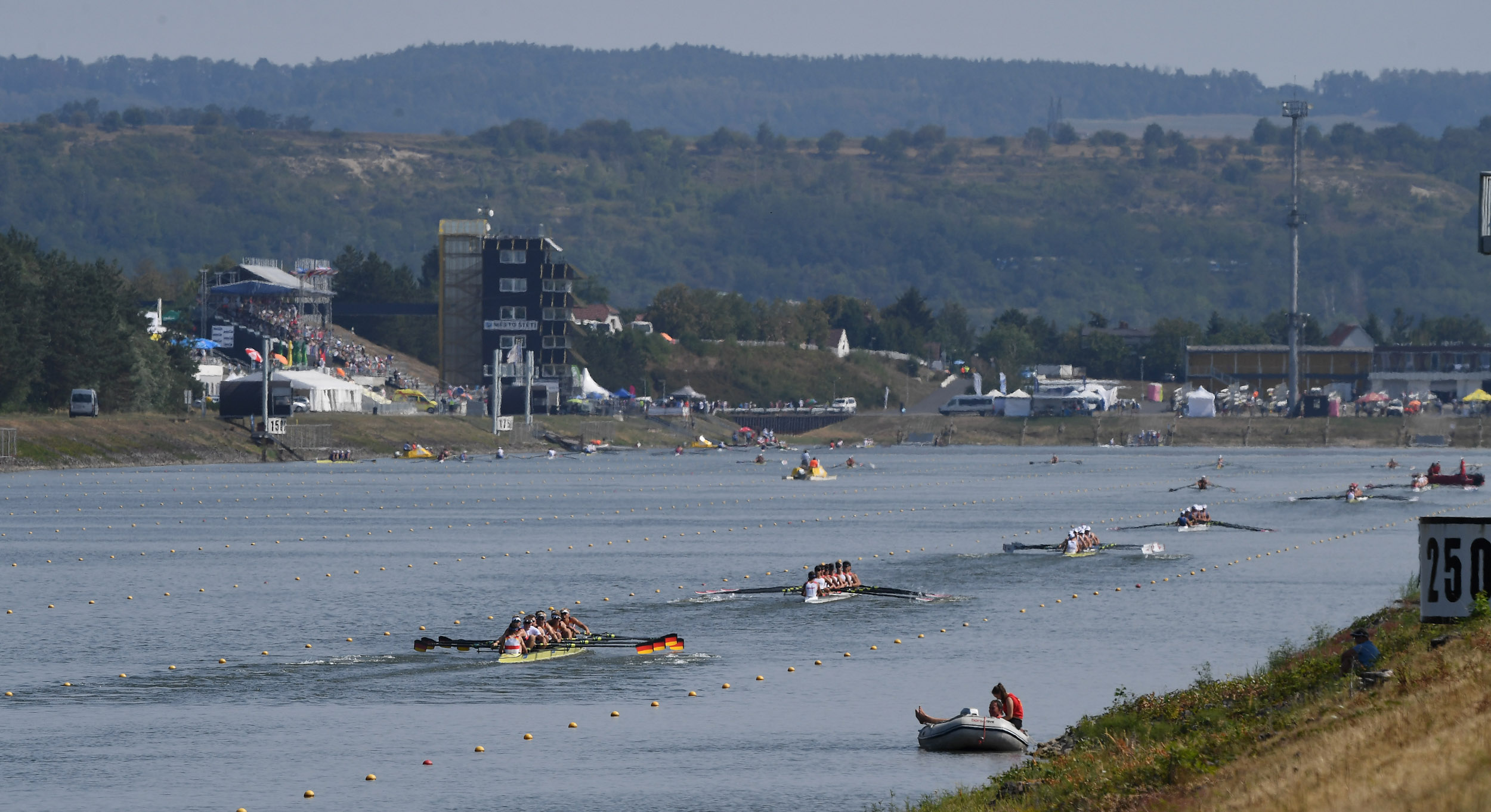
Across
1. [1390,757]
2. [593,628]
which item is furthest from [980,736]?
[593,628]

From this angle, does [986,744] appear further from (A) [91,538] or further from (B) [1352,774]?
(A) [91,538]

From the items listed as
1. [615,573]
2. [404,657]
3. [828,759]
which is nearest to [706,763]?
[828,759]

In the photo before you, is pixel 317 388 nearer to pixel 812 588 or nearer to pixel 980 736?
pixel 812 588

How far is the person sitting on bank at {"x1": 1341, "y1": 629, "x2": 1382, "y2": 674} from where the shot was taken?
33.6 m

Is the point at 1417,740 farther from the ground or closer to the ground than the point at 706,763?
farther from the ground

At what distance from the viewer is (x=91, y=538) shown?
93750 mm

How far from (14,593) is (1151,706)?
47335 millimetres

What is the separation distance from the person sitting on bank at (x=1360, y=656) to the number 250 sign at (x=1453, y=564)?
1.19 m

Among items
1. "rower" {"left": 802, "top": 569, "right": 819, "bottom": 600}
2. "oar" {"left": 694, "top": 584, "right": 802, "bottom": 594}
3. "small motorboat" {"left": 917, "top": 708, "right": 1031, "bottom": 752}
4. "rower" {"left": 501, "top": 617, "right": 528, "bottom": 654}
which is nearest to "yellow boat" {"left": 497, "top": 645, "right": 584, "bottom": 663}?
"rower" {"left": 501, "top": 617, "right": 528, "bottom": 654}

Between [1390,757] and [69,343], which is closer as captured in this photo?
[1390,757]

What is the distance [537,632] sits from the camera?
173 ft

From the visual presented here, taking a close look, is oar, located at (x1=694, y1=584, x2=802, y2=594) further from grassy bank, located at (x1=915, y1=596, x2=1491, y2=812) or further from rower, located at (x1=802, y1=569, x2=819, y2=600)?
grassy bank, located at (x1=915, y1=596, x2=1491, y2=812)

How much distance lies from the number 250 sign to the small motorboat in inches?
361

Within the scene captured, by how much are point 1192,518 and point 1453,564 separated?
224ft
